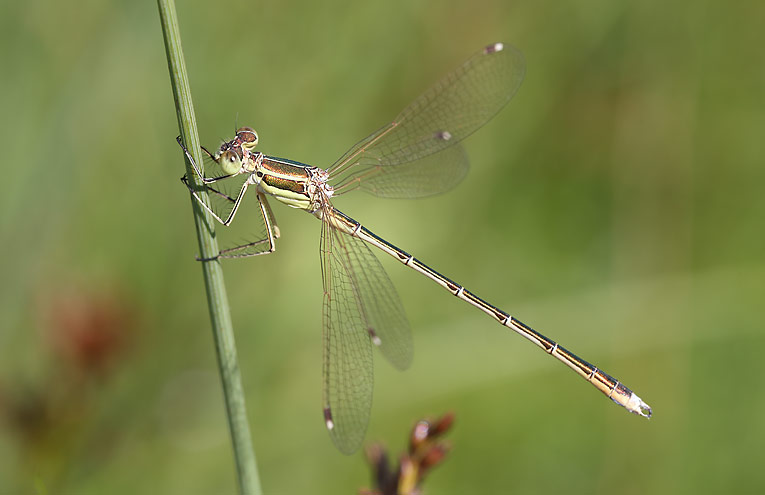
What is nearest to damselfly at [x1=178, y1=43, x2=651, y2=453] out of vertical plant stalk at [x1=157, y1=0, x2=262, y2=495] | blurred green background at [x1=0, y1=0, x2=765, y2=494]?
blurred green background at [x1=0, y1=0, x2=765, y2=494]

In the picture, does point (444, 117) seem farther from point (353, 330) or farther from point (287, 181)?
point (353, 330)

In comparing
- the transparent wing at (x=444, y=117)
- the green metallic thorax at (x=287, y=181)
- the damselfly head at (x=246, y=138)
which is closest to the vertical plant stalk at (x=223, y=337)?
the damselfly head at (x=246, y=138)

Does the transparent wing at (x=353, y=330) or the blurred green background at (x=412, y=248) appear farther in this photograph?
the blurred green background at (x=412, y=248)

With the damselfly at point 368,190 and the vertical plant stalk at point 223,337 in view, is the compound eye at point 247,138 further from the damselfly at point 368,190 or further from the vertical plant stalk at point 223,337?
the vertical plant stalk at point 223,337

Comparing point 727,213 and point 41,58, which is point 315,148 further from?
point 727,213

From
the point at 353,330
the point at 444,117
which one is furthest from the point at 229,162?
the point at 444,117

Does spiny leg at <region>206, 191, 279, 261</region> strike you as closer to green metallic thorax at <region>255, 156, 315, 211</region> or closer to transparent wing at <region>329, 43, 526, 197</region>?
green metallic thorax at <region>255, 156, 315, 211</region>

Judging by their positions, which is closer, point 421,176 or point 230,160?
point 230,160
